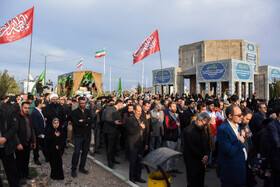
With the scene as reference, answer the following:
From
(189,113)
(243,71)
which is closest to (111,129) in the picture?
(189,113)

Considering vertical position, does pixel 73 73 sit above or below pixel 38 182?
above

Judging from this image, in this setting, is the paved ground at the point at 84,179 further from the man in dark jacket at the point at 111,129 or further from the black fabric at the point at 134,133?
the black fabric at the point at 134,133

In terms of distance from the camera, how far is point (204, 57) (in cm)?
2911

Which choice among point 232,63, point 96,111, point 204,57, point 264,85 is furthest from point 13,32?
point 264,85

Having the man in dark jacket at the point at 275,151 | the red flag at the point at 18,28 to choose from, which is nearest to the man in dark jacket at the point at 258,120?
the man in dark jacket at the point at 275,151

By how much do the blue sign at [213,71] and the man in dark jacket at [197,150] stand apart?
2027cm

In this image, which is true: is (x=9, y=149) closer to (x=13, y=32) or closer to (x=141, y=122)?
(x=141, y=122)

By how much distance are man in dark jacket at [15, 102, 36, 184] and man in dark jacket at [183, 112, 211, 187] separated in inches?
152

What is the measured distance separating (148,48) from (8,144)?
37.1 feet

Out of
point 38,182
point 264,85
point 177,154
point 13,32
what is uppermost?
point 13,32

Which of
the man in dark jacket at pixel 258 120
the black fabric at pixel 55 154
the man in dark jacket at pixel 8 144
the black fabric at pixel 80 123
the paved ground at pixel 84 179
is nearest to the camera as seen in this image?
the man in dark jacket at pixel 8 144

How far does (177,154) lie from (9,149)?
3236 millimetres

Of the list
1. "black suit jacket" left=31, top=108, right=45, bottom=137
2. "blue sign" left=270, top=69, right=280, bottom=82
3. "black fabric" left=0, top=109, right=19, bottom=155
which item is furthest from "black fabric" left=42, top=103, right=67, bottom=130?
"blue sign" left=270, top=69, right=280, bottom=82

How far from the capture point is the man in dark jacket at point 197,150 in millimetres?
3723
